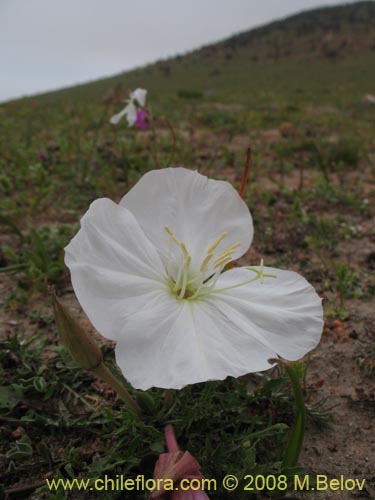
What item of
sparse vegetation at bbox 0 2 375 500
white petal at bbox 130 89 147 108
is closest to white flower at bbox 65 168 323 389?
sparse vegetation at bbox 0 2 375 500

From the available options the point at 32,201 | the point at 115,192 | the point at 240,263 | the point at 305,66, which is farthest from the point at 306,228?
the point at 305,66

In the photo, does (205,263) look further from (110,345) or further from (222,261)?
(110,345)

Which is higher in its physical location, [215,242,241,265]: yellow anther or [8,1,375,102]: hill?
[215,242,241,265]: yellow anther

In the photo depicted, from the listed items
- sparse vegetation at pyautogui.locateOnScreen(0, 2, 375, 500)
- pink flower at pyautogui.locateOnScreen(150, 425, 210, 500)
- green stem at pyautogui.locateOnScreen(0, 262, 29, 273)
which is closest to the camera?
pink flower at pyautogui.locateOnScreen(150, 425, 210, 500)

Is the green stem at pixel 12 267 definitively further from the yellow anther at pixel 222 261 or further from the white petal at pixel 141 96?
the white petal at pixel 141 96

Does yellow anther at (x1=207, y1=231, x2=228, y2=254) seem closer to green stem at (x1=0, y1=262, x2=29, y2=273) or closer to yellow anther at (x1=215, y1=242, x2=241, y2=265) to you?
yellow anther at (x1=215, y1=242, x2=241, y2=265)

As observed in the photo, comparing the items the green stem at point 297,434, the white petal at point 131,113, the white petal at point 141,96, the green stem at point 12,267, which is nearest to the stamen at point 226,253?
the green stem at point 297,434

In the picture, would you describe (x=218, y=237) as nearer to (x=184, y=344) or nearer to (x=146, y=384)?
(x=184, y=344)
